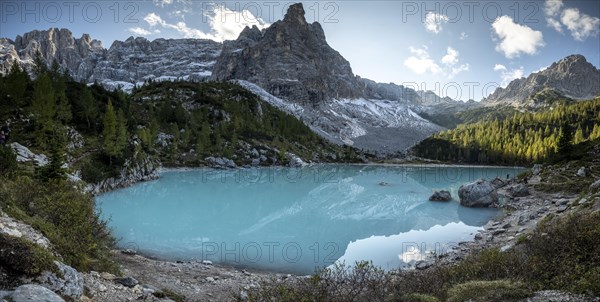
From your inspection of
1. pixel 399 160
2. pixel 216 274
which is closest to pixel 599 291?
pixel 216 274

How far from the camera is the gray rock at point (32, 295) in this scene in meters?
6.51

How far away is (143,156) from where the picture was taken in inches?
2502

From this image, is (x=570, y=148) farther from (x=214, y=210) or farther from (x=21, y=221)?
(x=21, y=221)

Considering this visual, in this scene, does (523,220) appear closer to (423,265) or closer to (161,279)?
(423,265)

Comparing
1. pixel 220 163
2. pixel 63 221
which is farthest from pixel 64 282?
pixel 220 163

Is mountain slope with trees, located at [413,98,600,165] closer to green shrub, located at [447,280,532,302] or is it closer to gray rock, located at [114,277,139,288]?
green shrub, located at [447,280,532,302]

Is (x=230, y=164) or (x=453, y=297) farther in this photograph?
(x=230, y=164)

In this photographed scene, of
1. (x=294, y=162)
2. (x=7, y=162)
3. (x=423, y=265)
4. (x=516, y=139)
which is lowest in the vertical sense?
(x=423, y=265)

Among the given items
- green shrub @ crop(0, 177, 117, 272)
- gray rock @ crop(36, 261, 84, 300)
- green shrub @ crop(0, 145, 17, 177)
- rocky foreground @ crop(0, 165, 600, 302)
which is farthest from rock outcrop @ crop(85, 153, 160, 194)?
gray rock @ crop(36, 261, 84, 300)

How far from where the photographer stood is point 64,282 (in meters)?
8.63

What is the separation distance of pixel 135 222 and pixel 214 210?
34.0ft

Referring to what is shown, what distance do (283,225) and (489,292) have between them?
26.6 meters

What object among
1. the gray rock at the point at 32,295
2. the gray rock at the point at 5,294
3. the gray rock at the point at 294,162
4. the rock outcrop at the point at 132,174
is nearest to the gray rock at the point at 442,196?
the rock outcrop at the point at 132,174

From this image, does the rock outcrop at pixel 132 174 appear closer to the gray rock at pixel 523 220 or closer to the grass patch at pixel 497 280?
the grass patch at pixel 497 280
